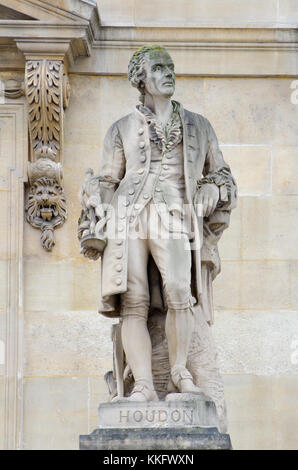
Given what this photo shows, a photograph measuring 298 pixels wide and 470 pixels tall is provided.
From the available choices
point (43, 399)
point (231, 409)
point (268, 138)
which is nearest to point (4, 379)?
point (43, 399)

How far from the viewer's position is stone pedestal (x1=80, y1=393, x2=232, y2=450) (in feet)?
52.8

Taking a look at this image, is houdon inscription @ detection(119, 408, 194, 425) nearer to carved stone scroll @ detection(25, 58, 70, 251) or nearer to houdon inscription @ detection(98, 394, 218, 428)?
houdon inscription @ detection(98, 394, 218, 428)

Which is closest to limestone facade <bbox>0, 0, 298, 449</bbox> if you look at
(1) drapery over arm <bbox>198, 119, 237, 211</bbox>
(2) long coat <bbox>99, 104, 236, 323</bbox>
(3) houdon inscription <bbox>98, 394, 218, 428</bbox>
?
(2) long coat <bbox>99, 104, 236, 323</bbox>

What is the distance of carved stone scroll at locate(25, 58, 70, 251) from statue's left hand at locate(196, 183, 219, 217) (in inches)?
113

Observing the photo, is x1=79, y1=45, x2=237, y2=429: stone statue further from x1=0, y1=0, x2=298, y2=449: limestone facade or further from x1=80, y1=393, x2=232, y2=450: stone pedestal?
x1=0, y1=0, x2=298, y2=449: limestone facade

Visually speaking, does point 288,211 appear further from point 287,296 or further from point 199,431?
point 199,431

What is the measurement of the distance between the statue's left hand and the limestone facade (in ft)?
9.13

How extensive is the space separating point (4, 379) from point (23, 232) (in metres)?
1.32

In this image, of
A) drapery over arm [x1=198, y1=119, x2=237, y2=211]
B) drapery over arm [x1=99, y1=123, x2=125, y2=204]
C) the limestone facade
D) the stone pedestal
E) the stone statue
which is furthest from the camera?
the limestone facade

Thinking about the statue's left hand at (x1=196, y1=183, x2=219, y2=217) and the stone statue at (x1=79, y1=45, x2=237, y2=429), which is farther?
the statue's left hand at (x1=196, y1=183, x2=219, y2=217)

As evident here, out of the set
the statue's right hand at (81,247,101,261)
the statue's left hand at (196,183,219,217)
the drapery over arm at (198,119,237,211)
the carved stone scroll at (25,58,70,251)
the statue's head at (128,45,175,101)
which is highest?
the carved stone scroll at (25,58,70,251)

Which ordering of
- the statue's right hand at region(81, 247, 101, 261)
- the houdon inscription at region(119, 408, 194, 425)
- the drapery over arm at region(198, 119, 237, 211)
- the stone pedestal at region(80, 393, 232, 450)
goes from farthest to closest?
1. the drapery over arm at region(198, 119, 237, 211)
2. the statue's right hand at region(81, 247, 101, 261)
3. the houdon inscription at region(119, 408, 194, 425)
4. the stone pedestal at region(80, 393, 232, 450)

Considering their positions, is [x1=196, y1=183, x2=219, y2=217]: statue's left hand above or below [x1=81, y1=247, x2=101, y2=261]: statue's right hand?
above

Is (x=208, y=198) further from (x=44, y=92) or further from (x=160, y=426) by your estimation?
(x=44, y=92)
